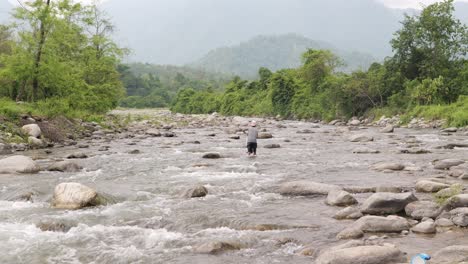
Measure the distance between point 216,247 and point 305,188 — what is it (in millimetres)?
4774

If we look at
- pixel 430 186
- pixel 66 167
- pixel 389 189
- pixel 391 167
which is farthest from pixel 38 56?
pixel 430 186

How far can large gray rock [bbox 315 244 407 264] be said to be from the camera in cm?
641

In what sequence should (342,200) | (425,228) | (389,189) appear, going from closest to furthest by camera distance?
(425,228) → (342,200) → (389,189)

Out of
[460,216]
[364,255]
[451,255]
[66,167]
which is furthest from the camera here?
[66,167]

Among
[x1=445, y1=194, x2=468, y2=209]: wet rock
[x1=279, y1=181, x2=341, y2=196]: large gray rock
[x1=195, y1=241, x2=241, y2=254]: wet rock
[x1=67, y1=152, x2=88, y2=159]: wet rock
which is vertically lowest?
[x1=67, y1=152, x2=88, y2=159]: wet rock

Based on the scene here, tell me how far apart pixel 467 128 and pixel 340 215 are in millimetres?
24516

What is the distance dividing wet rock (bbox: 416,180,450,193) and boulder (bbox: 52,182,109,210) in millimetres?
8033

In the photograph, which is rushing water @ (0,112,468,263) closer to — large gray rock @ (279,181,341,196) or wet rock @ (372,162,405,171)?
large gray rock @ (279,181,341,196)

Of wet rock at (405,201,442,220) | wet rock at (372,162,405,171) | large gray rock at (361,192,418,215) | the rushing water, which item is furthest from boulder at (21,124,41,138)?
wet rock at (405,201,442,220)

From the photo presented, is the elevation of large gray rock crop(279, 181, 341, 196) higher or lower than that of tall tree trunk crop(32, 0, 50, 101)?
lower

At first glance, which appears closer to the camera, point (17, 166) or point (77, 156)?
point (17, 166)

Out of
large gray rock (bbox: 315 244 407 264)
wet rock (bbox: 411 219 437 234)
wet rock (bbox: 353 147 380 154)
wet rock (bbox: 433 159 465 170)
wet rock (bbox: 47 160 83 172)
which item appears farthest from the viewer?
wet rock (bbox: 353 147 380 154)

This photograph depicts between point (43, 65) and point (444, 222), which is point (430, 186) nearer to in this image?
point (444, 222)

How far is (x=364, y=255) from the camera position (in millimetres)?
6441
